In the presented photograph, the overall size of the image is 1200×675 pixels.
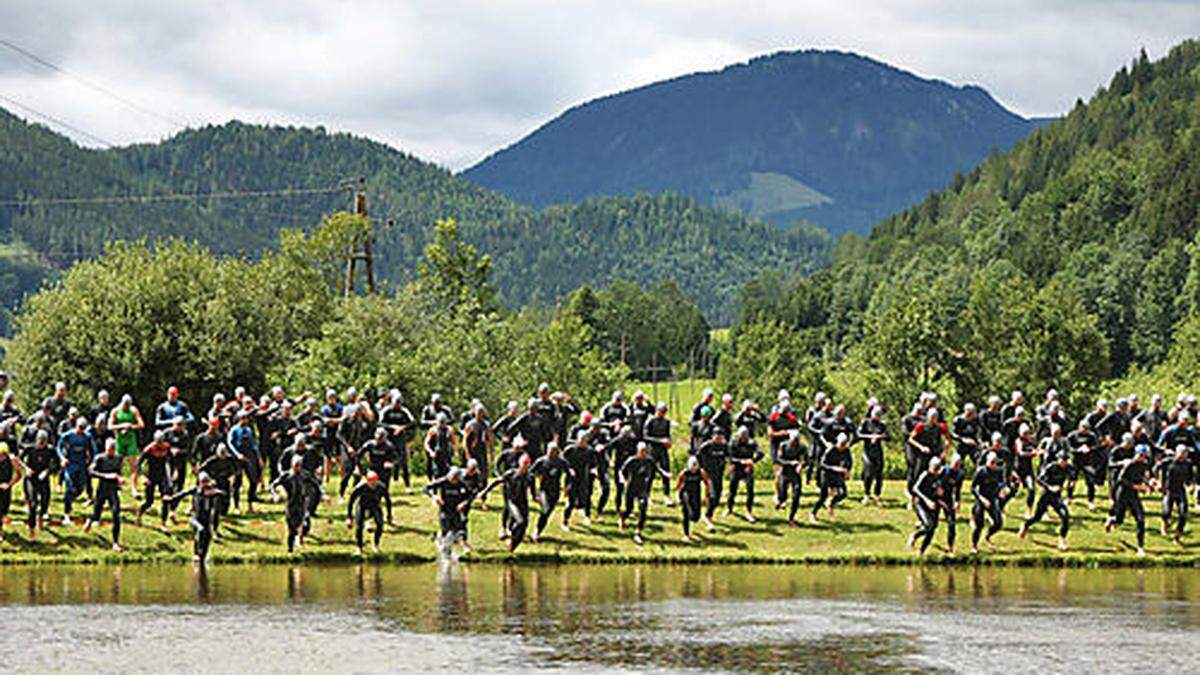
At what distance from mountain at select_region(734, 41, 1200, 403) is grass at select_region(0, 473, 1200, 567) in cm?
3801

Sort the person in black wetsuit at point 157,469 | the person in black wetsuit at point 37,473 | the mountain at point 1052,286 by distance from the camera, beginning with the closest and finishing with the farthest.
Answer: the person in black wetsuit at point 37,473 → the person in black wetsuit at point 157,469 → the mountain at point 1052,286

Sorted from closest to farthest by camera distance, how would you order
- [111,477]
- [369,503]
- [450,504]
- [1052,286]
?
1. [450,504]
2. [369,503]
3. [111,477]
4. [1052,286]

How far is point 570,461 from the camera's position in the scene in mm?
37250

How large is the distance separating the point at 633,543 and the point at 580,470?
210 cm

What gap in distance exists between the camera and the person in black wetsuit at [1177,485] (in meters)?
37.6

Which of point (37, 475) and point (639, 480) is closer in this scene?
point (37, 475)

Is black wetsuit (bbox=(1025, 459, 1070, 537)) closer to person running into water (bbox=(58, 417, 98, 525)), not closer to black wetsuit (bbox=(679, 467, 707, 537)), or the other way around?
black wetsuit (bbox=(679, 467, 707, 537))

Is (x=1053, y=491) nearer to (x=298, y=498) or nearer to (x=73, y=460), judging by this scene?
(x=298, y=498)

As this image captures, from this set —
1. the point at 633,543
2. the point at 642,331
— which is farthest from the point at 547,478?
the point at 642,331

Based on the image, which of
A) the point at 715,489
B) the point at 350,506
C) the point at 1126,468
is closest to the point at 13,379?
the point at 350,506

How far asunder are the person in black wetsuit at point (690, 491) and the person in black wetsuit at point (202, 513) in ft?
34.3

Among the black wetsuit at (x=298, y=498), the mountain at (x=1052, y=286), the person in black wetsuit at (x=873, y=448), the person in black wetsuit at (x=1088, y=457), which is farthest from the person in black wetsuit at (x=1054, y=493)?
the mountain at (x=1052, y=286)

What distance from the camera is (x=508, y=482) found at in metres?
35.4

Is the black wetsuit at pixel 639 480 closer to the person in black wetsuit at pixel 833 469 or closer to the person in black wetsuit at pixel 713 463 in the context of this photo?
the person in black wetsuit at pixel 713 463
